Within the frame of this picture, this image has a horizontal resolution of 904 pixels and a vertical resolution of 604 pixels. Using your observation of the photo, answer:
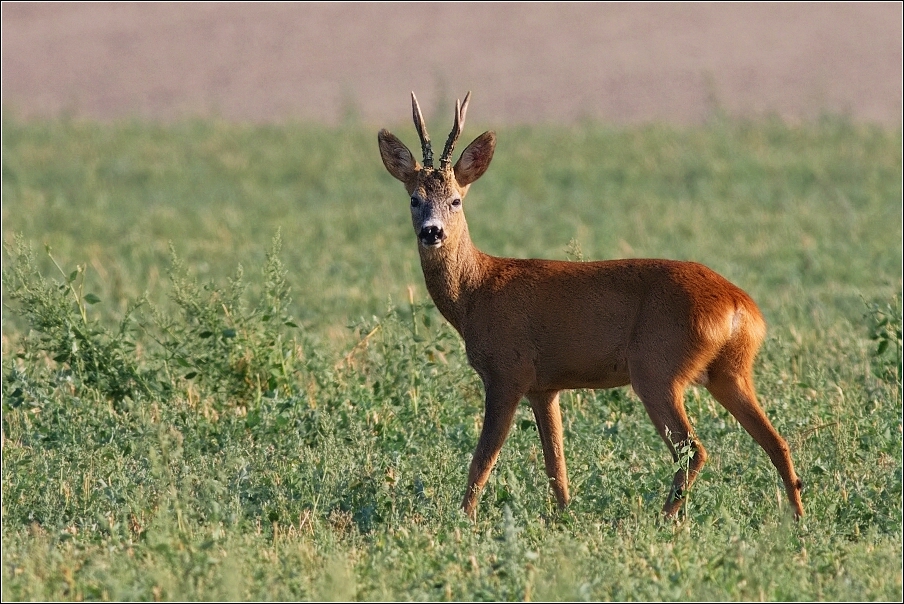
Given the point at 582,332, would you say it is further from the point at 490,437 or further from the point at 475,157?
the point at 475,157

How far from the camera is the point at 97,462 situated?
8156mm

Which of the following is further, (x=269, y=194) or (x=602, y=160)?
(x=602, y=160)

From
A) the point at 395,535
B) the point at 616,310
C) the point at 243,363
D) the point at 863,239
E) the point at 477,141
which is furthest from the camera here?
the point at 863,239

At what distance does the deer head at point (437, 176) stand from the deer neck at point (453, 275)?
0.06 m

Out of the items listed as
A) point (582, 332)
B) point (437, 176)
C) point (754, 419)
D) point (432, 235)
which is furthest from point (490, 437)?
point (437, 176)

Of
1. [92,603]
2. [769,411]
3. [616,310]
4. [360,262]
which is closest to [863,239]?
[360,262]

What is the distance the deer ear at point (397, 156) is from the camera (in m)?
8.48

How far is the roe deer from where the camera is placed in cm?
745

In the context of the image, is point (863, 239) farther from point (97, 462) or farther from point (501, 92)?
point (501, 92)

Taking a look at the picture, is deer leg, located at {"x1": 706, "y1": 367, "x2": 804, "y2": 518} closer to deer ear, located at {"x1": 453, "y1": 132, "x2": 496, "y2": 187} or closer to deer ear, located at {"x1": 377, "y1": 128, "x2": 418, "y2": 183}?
deer ear, located at {"x1": 453, "y1": 132, "x2": 496, "y2": 187}

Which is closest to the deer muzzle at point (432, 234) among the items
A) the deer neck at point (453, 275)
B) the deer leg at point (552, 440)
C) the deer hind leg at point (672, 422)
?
the deer neck at point (453, 275)

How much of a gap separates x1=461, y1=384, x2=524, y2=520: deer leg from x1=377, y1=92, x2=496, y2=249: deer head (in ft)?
2.93

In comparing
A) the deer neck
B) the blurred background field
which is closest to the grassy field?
the blurred background field

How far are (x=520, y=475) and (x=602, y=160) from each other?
18.6m
